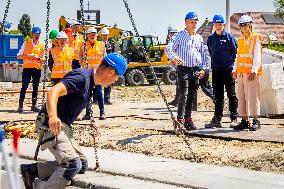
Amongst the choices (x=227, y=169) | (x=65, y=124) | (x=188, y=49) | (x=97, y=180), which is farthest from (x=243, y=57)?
(x=65, y=124)

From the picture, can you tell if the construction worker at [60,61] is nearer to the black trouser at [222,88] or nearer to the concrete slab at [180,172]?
the black trouser at [222,88]

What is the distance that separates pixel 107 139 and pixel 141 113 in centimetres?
545

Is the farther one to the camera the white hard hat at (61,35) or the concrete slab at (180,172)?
the white hard hat at (61,35)

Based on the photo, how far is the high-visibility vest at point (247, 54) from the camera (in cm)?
1434

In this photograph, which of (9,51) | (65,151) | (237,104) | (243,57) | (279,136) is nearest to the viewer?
(65,151)

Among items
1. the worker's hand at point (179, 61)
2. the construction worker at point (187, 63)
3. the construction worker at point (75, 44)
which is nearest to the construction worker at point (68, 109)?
the worker's hand at point (179, 61)

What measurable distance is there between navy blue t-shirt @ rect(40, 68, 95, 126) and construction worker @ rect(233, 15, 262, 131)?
19.9 ft

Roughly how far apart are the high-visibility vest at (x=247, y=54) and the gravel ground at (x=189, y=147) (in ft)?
5.14

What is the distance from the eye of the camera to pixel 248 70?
14.4 metres

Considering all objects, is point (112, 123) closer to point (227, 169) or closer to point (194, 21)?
point (194, 21)

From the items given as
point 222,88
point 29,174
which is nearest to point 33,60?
point 222,88

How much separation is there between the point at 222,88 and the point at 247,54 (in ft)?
3.64

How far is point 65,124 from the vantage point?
8.73 meters

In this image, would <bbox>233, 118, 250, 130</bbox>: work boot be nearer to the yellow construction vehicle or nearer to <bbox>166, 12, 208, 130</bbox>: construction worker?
<bbox>166, 12, 208, 130</bbox>: construction worker
